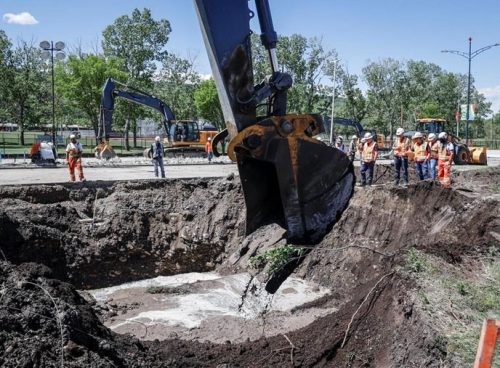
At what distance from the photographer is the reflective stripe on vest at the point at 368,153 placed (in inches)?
545

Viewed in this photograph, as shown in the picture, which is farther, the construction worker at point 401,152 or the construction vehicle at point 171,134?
the construction vehicle at point 171,134

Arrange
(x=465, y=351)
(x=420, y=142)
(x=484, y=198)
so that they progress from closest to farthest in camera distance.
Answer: (x=465, y=351) < (x=484, y=198) < (x=420, y=142)

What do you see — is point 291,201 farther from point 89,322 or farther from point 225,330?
point 89,322

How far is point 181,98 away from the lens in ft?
148

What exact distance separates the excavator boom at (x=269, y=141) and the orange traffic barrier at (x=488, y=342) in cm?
414

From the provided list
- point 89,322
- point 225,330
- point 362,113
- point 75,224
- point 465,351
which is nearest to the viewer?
point 465,351

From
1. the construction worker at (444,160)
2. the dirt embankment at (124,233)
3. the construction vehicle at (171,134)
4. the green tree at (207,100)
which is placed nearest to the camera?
the dirt embankment at (124,233)

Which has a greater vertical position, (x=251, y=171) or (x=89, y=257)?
(x=251, y=171)

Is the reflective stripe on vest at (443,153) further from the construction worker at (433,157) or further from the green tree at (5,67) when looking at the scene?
the green tree at (5,67)

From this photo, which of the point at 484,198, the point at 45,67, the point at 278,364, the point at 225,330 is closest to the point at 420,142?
the point at 484,198

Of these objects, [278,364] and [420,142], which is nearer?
[278,364]

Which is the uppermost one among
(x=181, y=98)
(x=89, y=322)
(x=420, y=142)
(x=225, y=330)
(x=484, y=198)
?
(x=181, y=98)

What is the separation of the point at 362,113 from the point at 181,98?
52.7 ft

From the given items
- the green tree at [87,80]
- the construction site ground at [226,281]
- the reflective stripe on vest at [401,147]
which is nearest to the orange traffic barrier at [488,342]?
the construction site ground at [226,281]
